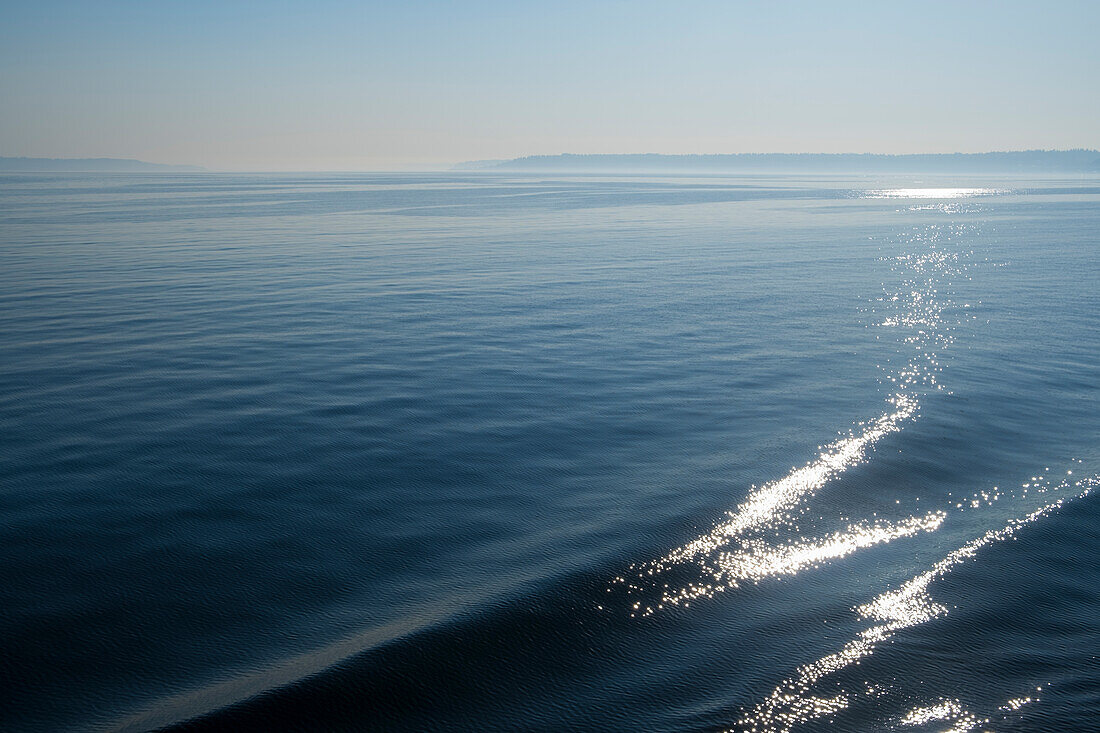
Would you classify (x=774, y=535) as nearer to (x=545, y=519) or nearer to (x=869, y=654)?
(x=869, y=654)

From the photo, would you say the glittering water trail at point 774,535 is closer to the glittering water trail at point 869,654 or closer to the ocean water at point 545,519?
the ocean water at point 545,519

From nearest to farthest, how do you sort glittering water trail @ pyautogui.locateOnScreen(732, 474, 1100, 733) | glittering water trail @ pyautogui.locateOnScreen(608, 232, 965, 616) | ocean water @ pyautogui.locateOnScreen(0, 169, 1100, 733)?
glittering water trail @ pyautogui.locateOnScreen(732, 474, 1100, 733) < ocean water @ pyautogui.locateOnScreen(0, 169, 1100, 733) < glittering water trail @ pyautogui.locateOnScreen(608, 232, 965, 616)

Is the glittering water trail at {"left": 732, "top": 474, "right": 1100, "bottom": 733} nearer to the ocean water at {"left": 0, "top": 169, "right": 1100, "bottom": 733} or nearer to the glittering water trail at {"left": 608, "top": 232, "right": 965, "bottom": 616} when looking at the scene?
the ocean water at {"left": 0, "top": 169, "right": 1100, "bottom": 733}

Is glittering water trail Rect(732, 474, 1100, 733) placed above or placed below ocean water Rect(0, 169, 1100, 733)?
below

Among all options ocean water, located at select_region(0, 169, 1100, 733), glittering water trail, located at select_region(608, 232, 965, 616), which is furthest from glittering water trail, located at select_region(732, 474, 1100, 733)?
glittering water trail, located at select_region(608, 232, 965, 616)

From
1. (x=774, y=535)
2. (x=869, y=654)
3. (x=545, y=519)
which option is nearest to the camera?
(x=869, y=654)

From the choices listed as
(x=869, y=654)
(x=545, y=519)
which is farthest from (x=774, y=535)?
(x=545, y=519)
